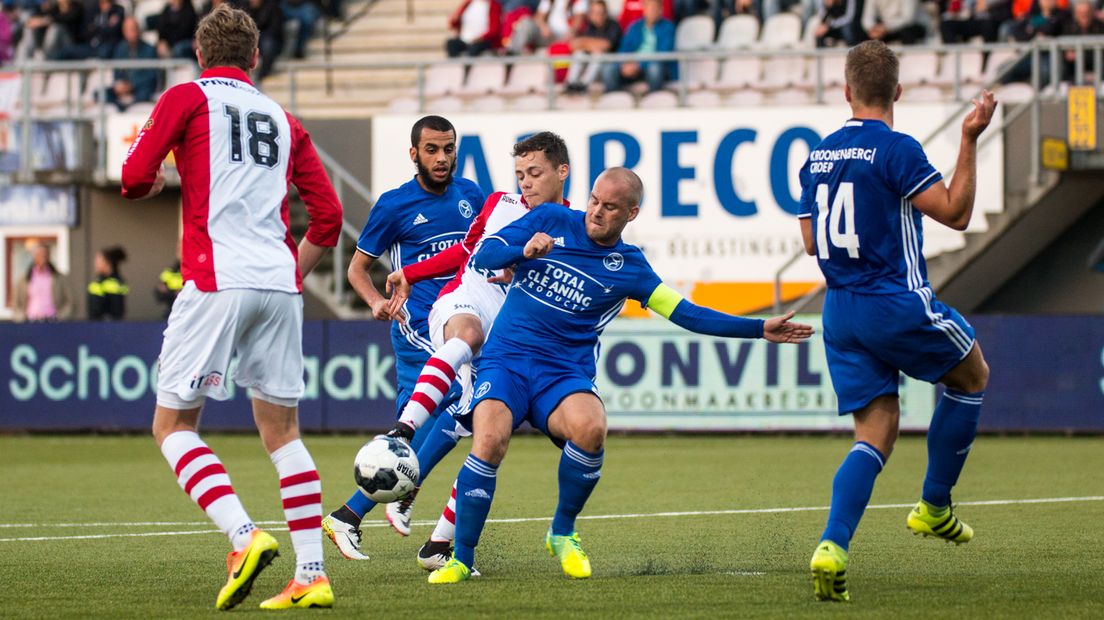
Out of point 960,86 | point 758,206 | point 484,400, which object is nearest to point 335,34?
point 758,206

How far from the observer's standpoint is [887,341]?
657 cm

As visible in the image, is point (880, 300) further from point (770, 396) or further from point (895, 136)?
point (770, 396)

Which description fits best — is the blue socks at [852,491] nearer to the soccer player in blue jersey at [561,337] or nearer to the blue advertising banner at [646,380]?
the soccer player in blue jersey at [561,337]

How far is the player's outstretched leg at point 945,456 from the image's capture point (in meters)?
6.98

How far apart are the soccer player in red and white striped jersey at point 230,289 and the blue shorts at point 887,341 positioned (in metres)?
2.06

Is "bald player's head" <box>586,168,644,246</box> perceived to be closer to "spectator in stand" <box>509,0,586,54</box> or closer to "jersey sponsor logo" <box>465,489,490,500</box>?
"jersey sponsor logo" <box>465,489,490,500</box>

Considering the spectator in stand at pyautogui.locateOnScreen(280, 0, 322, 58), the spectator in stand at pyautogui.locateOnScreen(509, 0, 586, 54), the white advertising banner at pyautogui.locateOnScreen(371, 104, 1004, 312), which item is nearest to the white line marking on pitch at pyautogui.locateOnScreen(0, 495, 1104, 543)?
the white advertising banner at pyautogui.locateOnScreen(371, 104, 1004, 312)

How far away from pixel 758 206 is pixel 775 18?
2.51m

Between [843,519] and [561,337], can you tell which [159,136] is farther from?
[843,519]

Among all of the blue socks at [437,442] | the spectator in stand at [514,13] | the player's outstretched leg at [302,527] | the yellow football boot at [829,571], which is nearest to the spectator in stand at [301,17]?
the spectator in stand at [514,13]

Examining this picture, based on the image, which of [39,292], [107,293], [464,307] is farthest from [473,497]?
[39,292]

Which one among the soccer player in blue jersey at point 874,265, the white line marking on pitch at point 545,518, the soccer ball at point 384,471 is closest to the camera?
the soccer player in blue jersey at point 874,265

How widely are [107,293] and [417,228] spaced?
13443mm

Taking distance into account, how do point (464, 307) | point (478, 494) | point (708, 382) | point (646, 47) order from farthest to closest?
point (646, 47) → point (708, 382) → point (464, 307) → point (478, 494)
